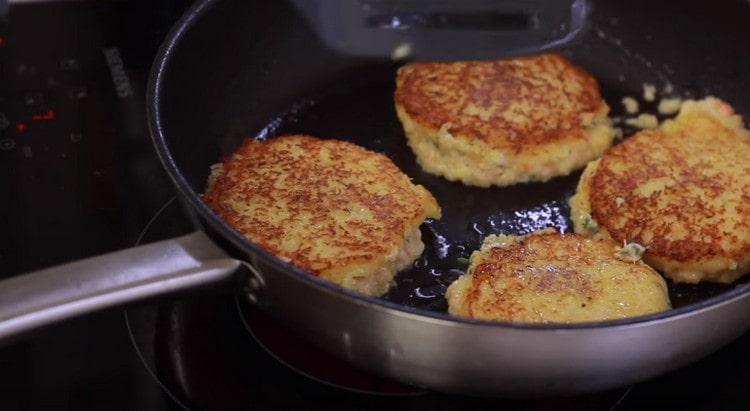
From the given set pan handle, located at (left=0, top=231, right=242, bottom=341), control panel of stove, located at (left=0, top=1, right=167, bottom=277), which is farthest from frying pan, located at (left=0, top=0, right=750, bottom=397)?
control panel of stove, located at (left=0, top=1, right=167, bottom=277)

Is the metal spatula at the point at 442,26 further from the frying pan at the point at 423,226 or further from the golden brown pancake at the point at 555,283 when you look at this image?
the golden brown pancake at the point at 555,283

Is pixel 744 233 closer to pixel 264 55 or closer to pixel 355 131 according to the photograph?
pixel 355 131

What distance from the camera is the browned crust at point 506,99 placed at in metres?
1.65

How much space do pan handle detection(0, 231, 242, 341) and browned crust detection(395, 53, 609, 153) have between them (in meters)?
0.65

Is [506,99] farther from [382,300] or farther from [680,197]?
[382,300]

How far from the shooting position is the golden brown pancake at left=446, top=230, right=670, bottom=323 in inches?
52.0

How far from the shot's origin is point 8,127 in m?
1.62

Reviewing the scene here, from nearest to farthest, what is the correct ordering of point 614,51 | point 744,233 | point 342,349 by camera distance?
point 342,349, point 744,233, point 614,51

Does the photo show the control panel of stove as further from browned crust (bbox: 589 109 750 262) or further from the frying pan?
browned crust (bbox: 589 109 750 262)

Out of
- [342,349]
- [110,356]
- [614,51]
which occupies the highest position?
[614,51]

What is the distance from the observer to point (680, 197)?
156 centimetres

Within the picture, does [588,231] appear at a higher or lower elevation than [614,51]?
lower

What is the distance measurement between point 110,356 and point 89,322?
73mm

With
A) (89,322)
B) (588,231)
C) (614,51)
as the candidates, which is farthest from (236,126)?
(614,51)
